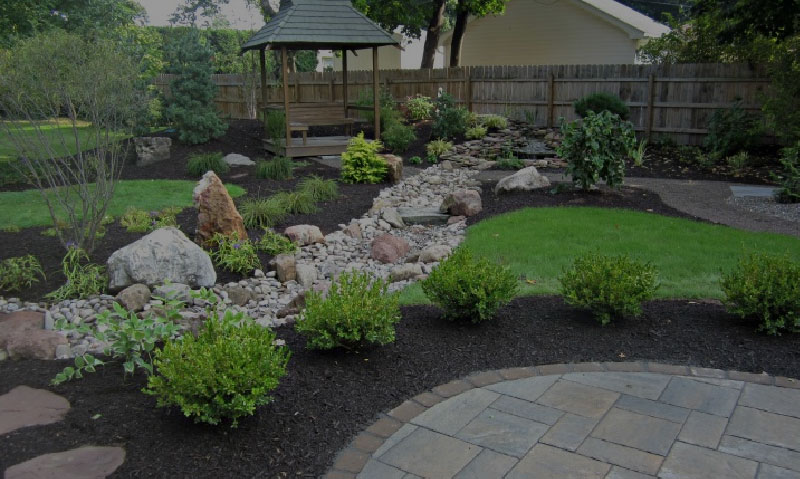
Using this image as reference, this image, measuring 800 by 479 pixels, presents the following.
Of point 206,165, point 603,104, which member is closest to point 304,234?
point 206,165

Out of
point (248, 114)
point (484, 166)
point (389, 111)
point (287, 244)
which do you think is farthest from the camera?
point (248, 114)

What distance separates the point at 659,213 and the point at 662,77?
7415 millimetres

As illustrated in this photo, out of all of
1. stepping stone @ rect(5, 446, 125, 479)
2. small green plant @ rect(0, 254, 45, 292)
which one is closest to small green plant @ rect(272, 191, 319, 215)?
small green plant @ rect(0, 254, 45, 292)

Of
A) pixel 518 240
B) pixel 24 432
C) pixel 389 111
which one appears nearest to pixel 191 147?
pixel 389 111

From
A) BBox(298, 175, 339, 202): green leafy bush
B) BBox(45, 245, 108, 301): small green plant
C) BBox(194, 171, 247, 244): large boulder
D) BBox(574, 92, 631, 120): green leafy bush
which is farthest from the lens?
BBox(574, 92, 631, 120): green leafy bush

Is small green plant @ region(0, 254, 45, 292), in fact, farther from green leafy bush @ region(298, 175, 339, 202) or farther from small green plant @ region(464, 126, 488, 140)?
small green plant @ region(464, 126, 488, 140)

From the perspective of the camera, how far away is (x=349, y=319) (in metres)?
3.90

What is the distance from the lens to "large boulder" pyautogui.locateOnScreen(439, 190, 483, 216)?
29.6ft

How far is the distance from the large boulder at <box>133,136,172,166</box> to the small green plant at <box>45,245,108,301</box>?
7812 mm

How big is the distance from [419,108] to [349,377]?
14168 millimetres

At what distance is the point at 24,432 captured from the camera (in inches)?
126

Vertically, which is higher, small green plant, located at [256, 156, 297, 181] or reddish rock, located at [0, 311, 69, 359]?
small green plant, located at [256, 156, 297, 181]

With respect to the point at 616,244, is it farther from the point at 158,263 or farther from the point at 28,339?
the point at 28,339

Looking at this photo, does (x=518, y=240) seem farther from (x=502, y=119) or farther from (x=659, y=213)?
(x=502, y=119)
